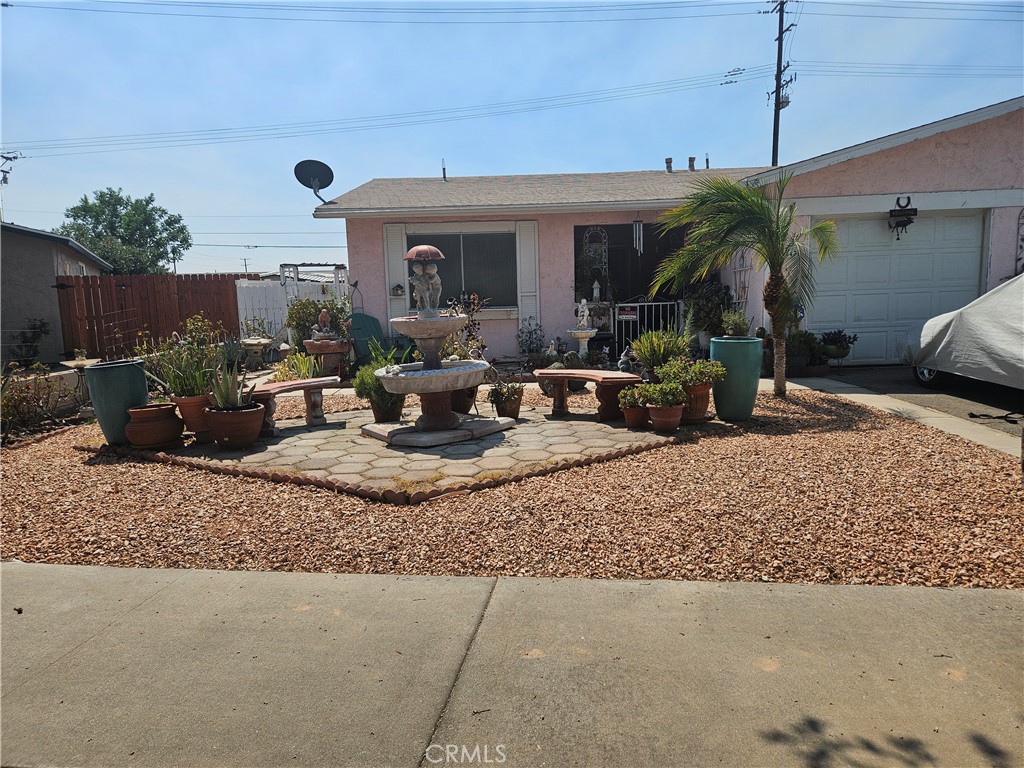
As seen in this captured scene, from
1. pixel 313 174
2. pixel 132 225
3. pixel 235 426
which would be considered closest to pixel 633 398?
pixel 235 426

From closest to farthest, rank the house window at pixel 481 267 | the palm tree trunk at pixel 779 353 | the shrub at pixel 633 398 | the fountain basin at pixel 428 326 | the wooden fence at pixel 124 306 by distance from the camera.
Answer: the fountain basin at pixel 428 326, the shrub at pixel 633 398, the palm tree trunk at pixel 779 353, the house window at pixel 481 267, the wooden fence at pixel 124 306

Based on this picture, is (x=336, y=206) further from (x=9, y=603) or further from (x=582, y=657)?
(x=582, y=657)

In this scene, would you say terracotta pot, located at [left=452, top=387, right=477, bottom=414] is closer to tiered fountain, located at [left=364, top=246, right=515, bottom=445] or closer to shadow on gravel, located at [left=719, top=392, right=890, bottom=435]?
tiered fountain, located at [left=364, top=246, right=515, bottom=445]

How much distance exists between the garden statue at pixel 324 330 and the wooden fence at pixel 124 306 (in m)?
4.10

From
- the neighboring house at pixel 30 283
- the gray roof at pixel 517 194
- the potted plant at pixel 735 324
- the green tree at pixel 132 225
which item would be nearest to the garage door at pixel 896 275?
the potted plant at pixel 735 324

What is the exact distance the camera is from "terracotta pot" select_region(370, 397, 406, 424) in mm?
6848

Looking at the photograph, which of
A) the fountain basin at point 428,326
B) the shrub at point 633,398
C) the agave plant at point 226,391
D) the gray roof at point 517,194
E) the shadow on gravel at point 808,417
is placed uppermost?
the gray roof at point 517,194

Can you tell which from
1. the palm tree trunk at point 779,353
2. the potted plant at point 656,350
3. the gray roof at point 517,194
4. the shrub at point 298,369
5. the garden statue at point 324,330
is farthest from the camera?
the gray roof at point 517,194

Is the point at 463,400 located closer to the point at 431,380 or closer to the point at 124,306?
the point at 431,380

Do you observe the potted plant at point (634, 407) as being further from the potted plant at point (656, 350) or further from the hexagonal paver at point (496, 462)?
the hexagonal paver at point (496, 462)

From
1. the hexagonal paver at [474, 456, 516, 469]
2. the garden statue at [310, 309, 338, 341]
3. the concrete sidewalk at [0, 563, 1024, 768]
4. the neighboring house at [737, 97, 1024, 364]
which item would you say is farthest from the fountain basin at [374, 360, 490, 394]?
the neighboring house at [737, 97, 1024, 364]

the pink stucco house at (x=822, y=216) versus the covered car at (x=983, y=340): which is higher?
the pink stucco house at (x=822, y=216)

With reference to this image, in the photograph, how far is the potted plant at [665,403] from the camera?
611 centimetres

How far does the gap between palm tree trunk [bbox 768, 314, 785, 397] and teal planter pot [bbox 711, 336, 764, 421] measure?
1340mm
